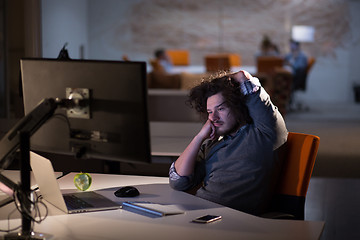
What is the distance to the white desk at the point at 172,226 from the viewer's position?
1.92 m

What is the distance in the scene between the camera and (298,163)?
259cm

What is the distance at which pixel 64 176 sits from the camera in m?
2.85

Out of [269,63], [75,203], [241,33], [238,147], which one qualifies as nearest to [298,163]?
[238,147]

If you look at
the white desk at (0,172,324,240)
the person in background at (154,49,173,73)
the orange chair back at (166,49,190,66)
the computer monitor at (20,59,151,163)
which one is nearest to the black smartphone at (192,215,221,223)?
the white desk at (0,172,324,240)

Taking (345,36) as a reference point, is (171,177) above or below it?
below

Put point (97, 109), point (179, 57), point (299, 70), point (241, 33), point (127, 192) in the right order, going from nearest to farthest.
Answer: point (97, 109) → point (127, 192) → point (299, 70) → point (179, 57) → point (241, 33)

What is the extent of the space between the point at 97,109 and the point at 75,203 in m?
0.47

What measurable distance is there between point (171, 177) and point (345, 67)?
12.4 meters

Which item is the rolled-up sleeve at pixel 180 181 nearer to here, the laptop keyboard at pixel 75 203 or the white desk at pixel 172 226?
the white desk at pixel 172 226

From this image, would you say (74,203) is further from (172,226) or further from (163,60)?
(163,60)

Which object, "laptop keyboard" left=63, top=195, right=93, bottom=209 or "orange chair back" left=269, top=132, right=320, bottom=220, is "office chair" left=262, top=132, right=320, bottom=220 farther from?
"laptop keyboard" left=63, top=195, right=93, bottom=209

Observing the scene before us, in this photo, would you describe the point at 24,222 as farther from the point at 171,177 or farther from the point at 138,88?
the point at 171,177

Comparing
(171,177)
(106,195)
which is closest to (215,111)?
(171,177)

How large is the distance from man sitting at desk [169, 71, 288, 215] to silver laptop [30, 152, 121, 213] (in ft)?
1.30
